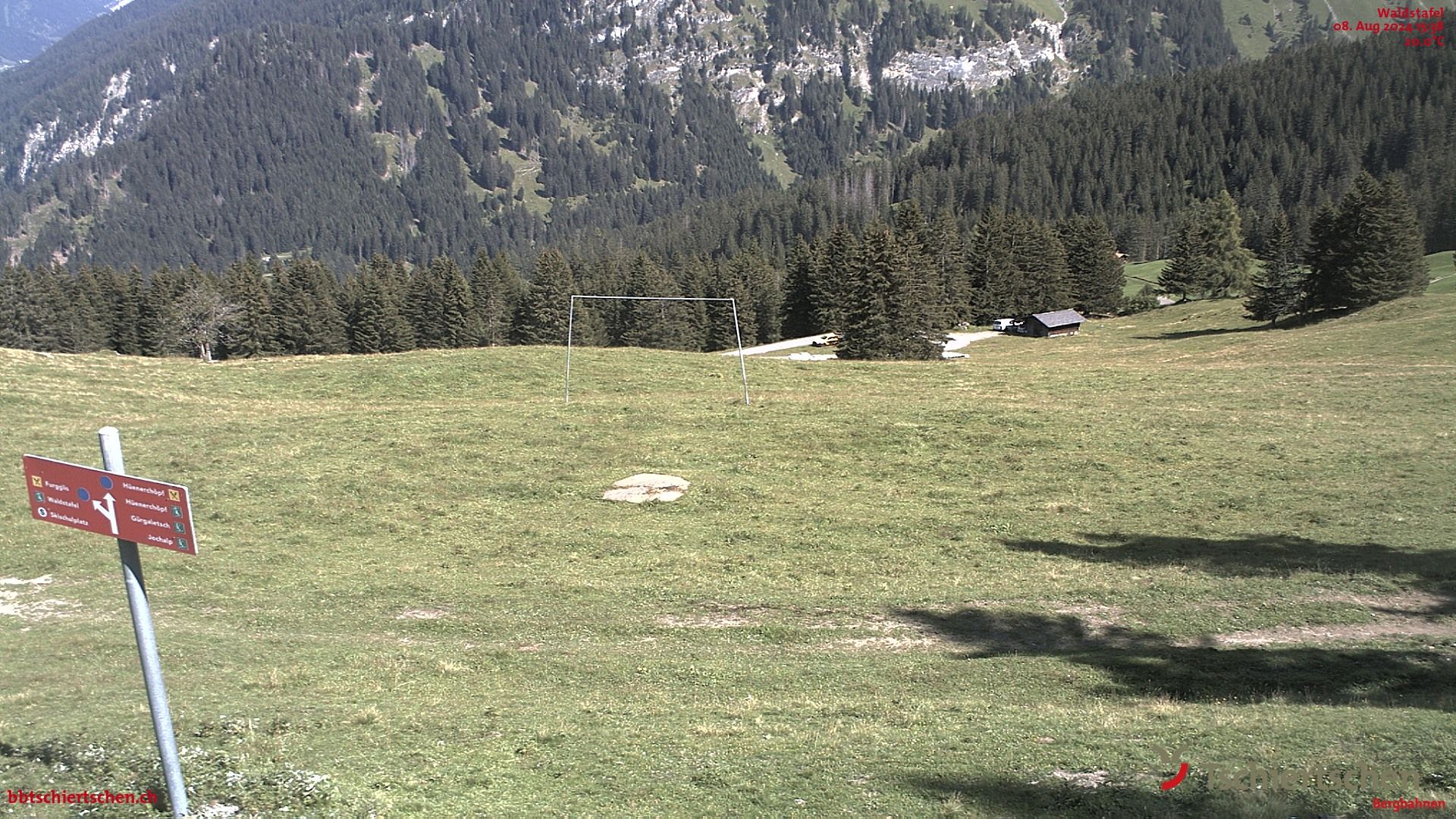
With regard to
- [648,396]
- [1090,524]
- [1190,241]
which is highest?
[1190,241]

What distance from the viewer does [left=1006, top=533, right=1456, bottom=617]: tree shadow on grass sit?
20.6 m

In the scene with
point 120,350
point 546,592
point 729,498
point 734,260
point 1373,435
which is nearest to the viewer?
point 546,592

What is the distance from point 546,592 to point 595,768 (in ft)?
35.8

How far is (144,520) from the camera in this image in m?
8.25

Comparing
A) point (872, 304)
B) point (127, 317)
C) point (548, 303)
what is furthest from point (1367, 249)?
point (127, 317)

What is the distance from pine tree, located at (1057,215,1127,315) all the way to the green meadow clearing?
82.3 meters

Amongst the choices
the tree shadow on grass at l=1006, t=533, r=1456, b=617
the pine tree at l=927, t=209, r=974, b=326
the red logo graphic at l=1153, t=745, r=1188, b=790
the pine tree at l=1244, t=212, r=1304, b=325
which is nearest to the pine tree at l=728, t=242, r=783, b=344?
the pine tree at l=927, t=209, r=974, b=326

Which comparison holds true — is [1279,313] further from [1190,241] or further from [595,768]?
[595,768]

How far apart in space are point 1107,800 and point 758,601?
11955 millimetres

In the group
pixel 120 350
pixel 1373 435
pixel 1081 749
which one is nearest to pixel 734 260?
pixel 120 350

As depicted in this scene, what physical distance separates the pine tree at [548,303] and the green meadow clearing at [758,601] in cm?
Result: 6618

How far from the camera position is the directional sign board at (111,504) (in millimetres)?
8133

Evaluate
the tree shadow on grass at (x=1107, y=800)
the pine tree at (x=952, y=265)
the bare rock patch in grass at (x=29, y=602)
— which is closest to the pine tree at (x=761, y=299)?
the pine tree at (x=952, y=265)

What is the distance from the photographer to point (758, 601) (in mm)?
21125
